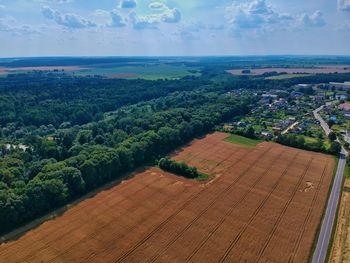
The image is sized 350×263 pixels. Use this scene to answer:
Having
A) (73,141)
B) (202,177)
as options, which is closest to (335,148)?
(202,177)

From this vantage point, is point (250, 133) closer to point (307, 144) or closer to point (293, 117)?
point (307, 144)

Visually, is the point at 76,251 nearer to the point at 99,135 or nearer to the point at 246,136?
the point at 99,135

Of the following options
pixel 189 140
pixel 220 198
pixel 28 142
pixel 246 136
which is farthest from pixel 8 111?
pixel 220 198

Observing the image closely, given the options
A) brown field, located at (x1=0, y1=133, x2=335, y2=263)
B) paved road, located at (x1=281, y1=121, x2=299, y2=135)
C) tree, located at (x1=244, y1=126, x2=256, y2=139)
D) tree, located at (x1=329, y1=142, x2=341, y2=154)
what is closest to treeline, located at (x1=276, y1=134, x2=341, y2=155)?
tree, located at (x1=329, y1=142, x2=341, y2=154)

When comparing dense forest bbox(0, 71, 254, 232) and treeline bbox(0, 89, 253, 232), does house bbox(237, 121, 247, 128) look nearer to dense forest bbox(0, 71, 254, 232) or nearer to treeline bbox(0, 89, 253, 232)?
dense forest bbox(0, 71, 254, 232)

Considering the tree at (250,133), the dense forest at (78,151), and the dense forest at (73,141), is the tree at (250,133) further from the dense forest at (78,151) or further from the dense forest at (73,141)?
the dense forest at (78,151)

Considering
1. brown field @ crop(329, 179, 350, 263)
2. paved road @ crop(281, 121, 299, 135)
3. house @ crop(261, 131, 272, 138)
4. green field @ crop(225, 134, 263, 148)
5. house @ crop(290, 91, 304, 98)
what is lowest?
brown field @ crop(329, 179, 350, 263)
